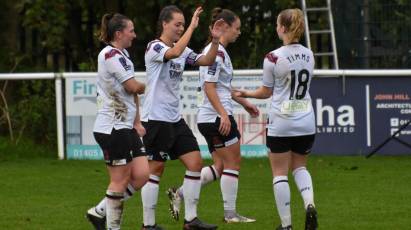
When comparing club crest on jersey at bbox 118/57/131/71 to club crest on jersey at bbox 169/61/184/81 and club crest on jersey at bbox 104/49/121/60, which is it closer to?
club crest on jersey at bbox 104/49/121/60

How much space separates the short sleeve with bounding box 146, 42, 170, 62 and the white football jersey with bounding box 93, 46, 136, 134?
62cm

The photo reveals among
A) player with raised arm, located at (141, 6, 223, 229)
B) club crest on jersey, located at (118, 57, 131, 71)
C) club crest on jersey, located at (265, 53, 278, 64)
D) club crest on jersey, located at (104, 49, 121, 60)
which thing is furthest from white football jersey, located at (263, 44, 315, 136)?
club crest on jersey, located at (104, 49, 121, 60)

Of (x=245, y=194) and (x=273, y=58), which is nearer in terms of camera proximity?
(x=273, y=58)

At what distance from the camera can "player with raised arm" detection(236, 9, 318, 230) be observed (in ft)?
34.3

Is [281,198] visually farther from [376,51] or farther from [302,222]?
[376,51]

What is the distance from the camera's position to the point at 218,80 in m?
12.1

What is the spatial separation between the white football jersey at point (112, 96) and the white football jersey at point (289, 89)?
113 cm

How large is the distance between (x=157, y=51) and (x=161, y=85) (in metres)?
0.33

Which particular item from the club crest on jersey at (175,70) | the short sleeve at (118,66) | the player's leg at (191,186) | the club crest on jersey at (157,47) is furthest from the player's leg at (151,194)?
the short sleeve at (118,66)

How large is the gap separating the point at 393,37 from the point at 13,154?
634 cm

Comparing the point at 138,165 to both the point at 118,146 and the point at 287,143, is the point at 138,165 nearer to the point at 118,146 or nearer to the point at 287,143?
the point at 118,146

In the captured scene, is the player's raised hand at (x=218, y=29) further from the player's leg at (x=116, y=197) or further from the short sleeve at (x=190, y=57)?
the player's leg at (x=116, y=197)

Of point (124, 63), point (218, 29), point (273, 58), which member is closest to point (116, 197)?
point (124, 63)

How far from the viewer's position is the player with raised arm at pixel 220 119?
11.8 meters
